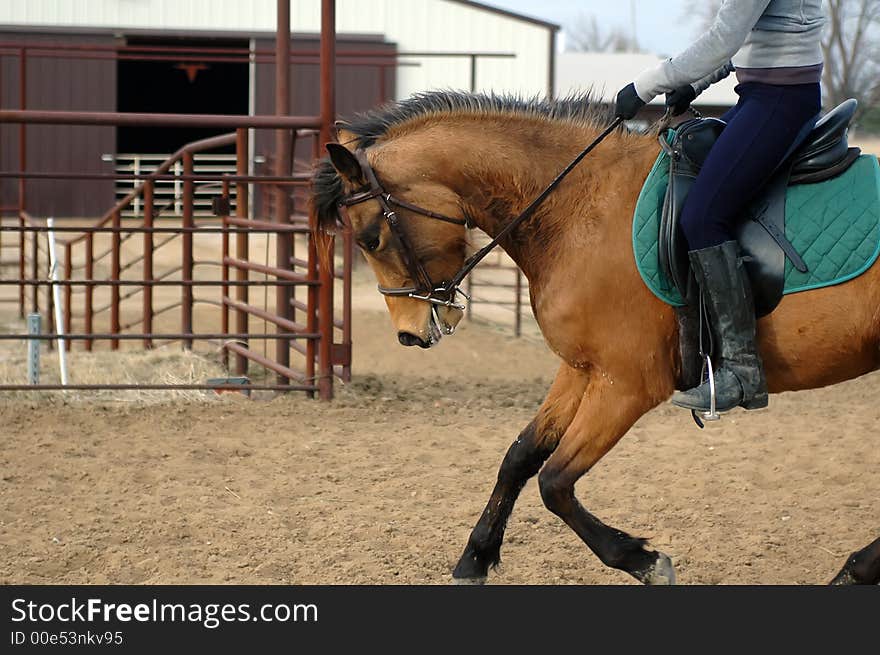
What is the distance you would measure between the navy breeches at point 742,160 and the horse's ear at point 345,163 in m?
1.15

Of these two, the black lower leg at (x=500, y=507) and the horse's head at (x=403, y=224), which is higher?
the horse's head at (x=403, y=224)

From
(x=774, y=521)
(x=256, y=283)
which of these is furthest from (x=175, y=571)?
(x=256, y=283)

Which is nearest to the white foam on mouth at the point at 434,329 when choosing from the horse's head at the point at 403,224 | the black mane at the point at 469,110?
the horse's head at the point at 403,224

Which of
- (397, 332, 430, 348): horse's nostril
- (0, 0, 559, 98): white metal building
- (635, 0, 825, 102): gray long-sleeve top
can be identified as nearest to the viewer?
(635, 0, 825, 102): gray long-sleeve top

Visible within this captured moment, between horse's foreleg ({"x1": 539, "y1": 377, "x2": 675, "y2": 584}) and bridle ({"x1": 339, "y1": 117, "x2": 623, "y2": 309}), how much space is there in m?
0.60

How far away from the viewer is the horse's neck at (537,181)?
4.01m

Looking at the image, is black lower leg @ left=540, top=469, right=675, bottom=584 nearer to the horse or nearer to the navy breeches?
the horse

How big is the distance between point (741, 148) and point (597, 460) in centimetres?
117

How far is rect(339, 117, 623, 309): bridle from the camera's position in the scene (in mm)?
3943

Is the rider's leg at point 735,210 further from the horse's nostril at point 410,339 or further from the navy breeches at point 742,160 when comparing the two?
the horse's nostril at point 410,339

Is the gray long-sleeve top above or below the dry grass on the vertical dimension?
above

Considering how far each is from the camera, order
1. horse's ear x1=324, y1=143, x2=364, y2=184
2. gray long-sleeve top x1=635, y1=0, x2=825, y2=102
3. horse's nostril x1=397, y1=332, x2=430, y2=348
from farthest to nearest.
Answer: horse's nostril x1=397, y1=332, x2=430, y2=348 < horse's ear x1=324, y1=143, x2=364, y2=184 < gray long-sleeve top x1=635, y1=0, x2=825, y2=102

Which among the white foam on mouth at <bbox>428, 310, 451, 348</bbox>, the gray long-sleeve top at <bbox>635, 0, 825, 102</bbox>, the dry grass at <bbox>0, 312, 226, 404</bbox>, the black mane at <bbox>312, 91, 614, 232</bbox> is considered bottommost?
the dry grass at <bbox>0, 312, 226, 404</bbox>

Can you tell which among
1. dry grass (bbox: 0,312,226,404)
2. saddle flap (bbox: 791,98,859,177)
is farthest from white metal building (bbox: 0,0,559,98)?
saddle flap (bbox: 791,98,859,177)
